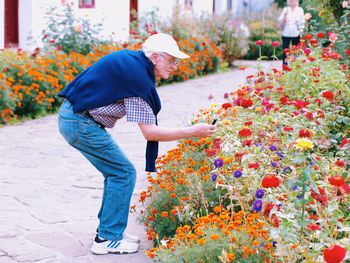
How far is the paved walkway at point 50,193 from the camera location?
532cm

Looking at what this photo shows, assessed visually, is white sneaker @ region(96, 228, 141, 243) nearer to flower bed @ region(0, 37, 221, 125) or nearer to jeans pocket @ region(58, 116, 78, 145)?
jeans pocket @ region(58, 116, 78, 145)

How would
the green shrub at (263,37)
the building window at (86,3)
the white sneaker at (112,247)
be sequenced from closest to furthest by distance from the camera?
the white sneaker at (112,247) < the building window at (86,3) < the green shrub at (263,37)

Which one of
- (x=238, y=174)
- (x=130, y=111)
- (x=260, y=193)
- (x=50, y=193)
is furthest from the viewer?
(x=50, y=193)

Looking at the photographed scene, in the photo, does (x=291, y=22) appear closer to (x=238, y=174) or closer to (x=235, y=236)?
(x=238, y=174)

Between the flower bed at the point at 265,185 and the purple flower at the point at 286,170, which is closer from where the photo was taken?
the flower bed at the point at 265,185

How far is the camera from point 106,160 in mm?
5035

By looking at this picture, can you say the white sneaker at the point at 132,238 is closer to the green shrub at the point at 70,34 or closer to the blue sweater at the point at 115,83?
the blue sweater at the point at 115,83

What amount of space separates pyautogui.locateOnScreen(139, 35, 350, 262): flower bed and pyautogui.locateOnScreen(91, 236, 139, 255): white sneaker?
8.1 inches

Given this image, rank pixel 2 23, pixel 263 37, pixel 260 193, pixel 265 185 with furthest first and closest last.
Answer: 1. pixel 263 37
2. pixel 2 23
3. pixel 260 193
4. pixel 265 185

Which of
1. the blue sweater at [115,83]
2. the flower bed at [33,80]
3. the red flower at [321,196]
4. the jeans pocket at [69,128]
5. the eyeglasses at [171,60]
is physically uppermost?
the eyeglasses at [171,60]

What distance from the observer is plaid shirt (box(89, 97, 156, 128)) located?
4754mm

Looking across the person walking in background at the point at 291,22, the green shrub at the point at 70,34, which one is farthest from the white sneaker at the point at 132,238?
the person walking in background at the point at 291,22

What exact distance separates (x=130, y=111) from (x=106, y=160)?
1.49 ft

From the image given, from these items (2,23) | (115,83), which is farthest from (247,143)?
(2,23)
